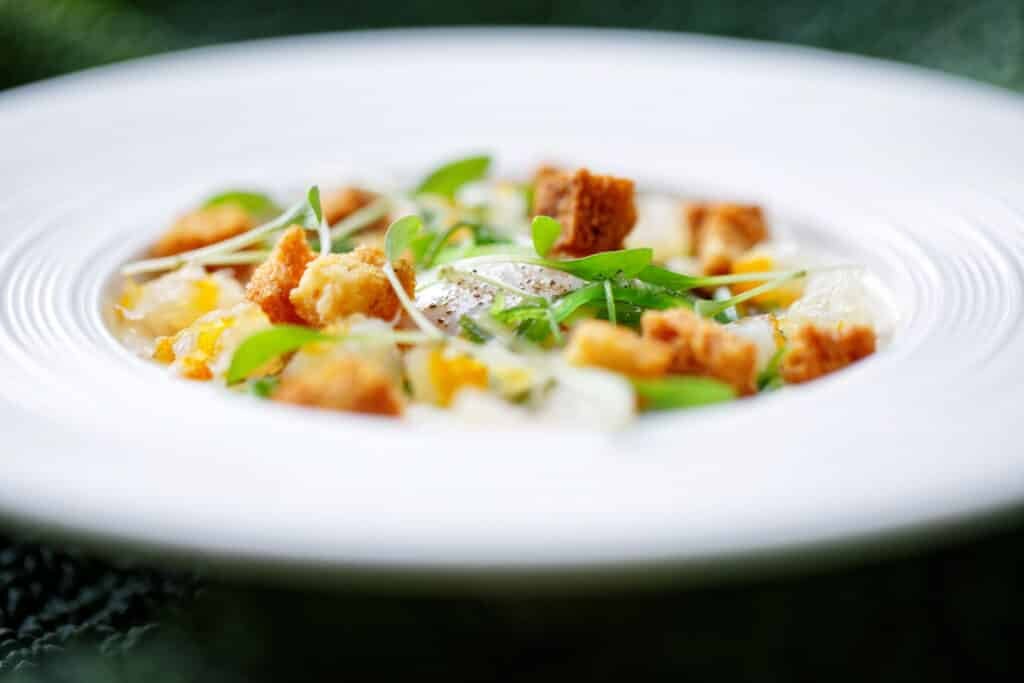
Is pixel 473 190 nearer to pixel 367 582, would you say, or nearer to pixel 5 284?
pixel 5 284

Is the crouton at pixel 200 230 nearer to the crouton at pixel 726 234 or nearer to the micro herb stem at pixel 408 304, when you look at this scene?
the micro herb stem at pixel 408 304

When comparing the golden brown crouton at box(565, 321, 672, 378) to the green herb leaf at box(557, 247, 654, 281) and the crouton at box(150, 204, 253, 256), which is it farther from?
the crouton at box(150, 204, 253, 256)

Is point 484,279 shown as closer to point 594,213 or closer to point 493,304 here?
point 493,304

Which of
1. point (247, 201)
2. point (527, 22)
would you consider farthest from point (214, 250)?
point (527, 22)

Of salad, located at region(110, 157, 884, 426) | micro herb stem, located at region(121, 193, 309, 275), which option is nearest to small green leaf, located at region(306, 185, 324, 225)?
salad, located at region(110, 157, 884, 426)

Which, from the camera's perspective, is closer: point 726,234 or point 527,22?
point 726,234

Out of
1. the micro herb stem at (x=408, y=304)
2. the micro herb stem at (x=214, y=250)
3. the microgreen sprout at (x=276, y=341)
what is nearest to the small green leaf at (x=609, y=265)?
the micro herb stem at (x=408, y=304)

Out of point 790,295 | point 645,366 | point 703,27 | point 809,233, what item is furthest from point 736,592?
point 703,27
